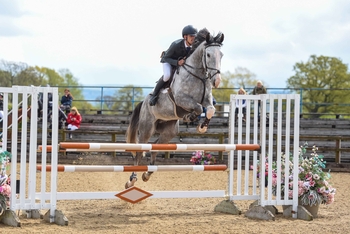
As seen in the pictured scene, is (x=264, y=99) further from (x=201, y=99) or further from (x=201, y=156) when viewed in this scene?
(x=201, y=156)

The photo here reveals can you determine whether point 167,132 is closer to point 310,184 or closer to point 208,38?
point 208,38

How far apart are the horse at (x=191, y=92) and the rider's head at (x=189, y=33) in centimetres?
20

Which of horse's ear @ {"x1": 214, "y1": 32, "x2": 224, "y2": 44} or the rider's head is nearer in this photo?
horse's ear @ {"x1": 214, "y1": 32, "x2": 224, "y2": 44}

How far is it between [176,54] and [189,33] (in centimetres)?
36

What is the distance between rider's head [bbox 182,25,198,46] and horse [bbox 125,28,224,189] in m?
0.20

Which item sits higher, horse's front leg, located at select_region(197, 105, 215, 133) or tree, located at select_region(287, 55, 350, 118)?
tree, located at select_region(287, 55, 350, 118)

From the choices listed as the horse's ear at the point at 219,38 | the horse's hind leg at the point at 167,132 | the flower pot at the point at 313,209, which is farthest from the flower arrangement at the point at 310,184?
the horse's hind leg at the point at 167,132

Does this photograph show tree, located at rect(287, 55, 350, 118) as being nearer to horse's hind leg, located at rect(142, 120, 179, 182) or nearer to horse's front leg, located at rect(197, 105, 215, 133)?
horse's hind leg, located at rect(142, 120, 179, 182)

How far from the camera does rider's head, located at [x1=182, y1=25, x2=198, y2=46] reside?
22.8 ft

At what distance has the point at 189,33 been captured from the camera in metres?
6.96

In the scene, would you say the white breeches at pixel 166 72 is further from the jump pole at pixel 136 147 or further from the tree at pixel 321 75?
the tree at pixel 321 75

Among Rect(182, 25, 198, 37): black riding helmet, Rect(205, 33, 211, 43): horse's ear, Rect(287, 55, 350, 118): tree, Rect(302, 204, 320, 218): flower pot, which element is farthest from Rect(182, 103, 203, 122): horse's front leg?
Rect(287, 55, 350, 118): tree

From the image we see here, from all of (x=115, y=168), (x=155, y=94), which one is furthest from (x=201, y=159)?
(x=115, y=168)

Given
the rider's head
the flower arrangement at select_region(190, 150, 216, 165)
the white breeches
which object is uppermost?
the rider's head
